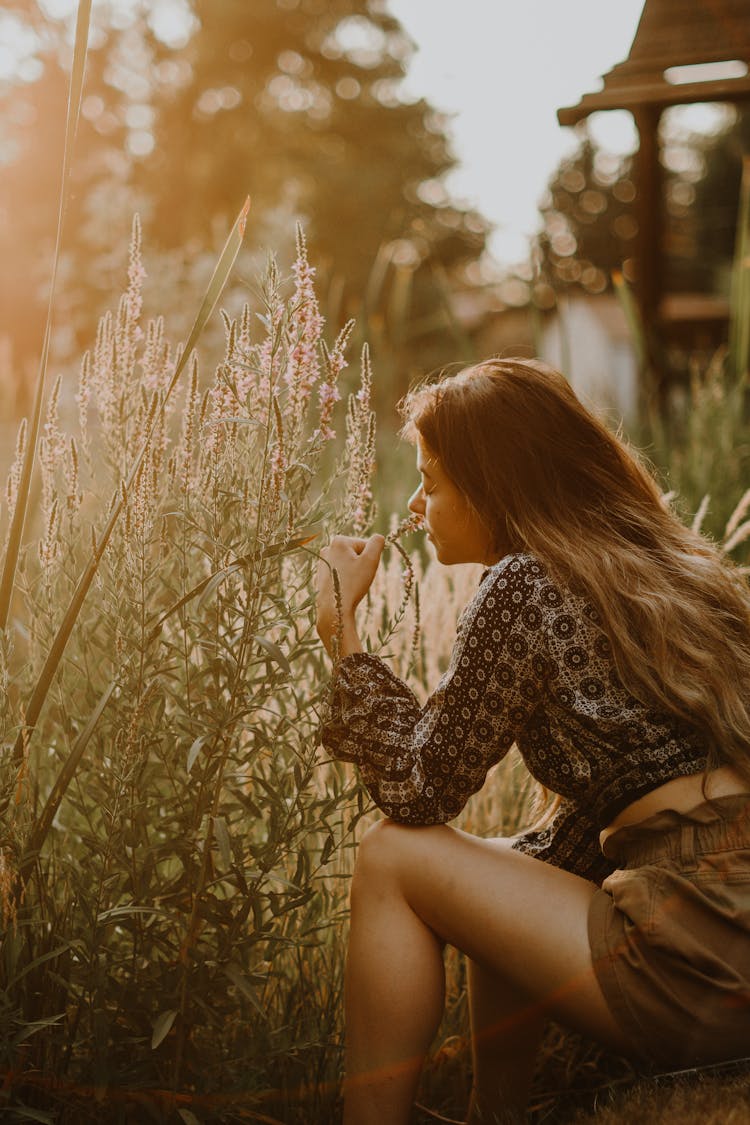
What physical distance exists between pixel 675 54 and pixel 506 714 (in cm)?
280

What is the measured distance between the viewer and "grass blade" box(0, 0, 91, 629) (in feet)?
5.53

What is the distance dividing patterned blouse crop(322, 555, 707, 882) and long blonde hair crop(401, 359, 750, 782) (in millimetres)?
41

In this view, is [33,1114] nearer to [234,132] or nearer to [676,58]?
[676,58]

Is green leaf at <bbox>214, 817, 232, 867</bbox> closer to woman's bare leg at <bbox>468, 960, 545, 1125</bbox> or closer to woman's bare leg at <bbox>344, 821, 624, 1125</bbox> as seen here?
woman's bare leg at <bbox>344, 821, 624, 1125</bbox>

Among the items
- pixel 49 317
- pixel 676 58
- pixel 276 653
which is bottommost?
pixel 276 653

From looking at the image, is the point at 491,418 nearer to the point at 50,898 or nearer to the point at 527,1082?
the point at 50,898

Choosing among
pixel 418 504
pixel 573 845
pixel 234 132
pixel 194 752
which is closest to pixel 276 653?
pixel 194 752

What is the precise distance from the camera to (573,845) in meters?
2.12

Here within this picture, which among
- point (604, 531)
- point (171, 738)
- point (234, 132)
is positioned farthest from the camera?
point (234, 132)

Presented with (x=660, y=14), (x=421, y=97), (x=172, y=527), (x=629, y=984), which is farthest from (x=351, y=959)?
(x=421, y=97)

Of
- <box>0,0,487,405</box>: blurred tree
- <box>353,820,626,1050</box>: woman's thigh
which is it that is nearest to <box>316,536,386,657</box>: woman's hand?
<box>353,820,626,1050</box>: woman's thigh

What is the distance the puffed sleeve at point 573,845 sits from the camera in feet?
6.90

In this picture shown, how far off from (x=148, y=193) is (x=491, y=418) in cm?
2260

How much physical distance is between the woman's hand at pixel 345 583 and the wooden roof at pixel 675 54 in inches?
99.6
